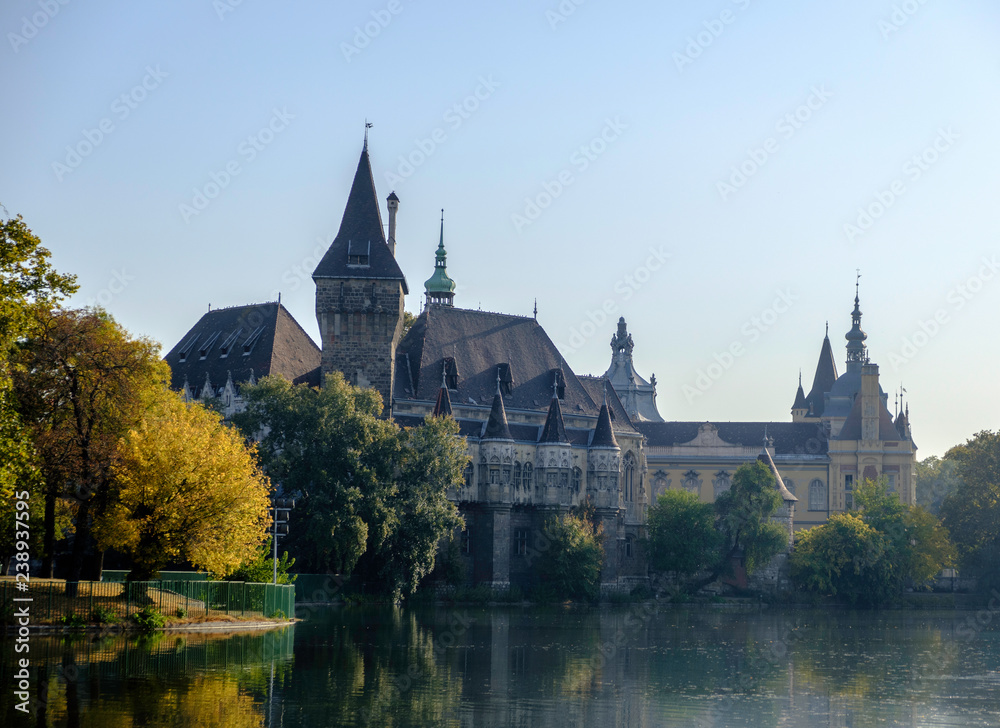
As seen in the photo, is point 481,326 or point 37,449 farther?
point 481,326

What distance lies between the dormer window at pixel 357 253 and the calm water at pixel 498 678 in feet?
93.7

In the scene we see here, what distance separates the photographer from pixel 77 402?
46.4 meters

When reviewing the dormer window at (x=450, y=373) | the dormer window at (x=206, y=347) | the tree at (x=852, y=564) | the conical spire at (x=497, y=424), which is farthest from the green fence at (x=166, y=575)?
the tree at (x=852, y=564)

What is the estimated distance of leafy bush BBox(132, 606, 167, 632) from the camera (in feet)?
141

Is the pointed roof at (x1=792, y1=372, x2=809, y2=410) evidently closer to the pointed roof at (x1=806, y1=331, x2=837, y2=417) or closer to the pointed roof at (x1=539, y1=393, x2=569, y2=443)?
the pointed roof at (x1=806, y1=331, x2=837, y2=417)

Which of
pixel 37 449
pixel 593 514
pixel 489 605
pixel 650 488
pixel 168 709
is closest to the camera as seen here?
pixel 168 709

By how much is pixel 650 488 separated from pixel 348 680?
320ft

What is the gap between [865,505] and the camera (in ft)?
335

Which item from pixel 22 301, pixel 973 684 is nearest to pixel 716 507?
pixel 973 684

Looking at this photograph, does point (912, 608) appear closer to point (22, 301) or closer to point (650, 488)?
point (650, 488)

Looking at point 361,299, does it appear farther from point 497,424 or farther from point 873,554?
point 873,554

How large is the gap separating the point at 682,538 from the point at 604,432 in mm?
9165

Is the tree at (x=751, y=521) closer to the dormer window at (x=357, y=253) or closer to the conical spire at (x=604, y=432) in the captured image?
the conical spire at (x=604, y=432)

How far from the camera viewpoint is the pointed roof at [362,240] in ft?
270
